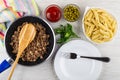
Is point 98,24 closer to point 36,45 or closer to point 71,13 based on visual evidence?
point 71,13

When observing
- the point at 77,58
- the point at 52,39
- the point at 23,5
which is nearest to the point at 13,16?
the point at 23,5

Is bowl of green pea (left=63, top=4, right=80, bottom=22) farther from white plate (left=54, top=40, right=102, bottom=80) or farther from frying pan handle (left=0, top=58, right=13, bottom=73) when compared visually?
frying pan handle (left=0, top=58, right=13, bottom=73)

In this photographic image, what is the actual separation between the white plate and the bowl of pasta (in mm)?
59

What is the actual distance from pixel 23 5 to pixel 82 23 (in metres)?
0.21

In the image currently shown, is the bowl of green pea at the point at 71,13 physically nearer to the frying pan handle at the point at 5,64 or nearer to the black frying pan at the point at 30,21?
the black frying pan at the point at 30,21

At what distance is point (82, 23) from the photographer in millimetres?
1031

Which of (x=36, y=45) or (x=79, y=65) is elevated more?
(x=36, y=45)

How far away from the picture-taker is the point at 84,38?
3.55ft

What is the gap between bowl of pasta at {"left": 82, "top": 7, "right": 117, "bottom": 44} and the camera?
1.01m

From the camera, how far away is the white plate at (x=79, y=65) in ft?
3.51

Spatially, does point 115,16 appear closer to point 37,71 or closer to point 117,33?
point 117,33

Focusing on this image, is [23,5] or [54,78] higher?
[23,5]

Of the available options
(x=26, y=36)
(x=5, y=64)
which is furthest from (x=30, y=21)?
(x=5, y=64)

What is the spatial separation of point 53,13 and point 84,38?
0.45 ft
